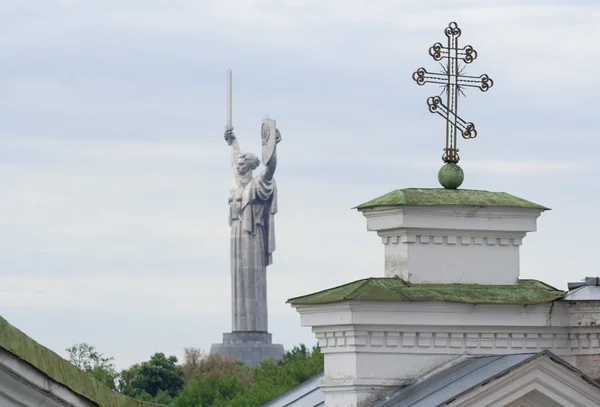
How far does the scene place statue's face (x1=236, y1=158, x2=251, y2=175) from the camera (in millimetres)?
113688

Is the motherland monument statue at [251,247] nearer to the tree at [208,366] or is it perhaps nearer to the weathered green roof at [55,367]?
the tree at [208,366]

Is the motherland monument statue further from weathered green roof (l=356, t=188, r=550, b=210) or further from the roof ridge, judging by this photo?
the roof ridge

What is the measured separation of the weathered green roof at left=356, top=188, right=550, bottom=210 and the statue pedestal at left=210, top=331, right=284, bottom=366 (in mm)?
96146

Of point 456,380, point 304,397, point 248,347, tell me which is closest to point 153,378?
point 248,347

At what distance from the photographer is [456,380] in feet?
50.0

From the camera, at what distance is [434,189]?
55.1ft

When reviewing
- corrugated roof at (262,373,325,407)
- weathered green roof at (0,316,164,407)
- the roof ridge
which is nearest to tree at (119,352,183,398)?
corrugated roof at (262,373,325,407)

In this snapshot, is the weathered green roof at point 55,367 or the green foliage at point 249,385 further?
the green foliage at point 249,385

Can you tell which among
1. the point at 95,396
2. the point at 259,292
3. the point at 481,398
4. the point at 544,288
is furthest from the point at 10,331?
the point at 259,292

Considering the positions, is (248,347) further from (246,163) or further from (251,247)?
(246,163)

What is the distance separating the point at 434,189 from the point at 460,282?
2.96 feet

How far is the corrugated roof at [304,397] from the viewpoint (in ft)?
59.4

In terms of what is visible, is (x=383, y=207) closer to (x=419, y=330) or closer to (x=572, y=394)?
(x=419, y=330)

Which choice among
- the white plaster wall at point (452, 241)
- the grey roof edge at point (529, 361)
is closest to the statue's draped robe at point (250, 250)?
the white plaster wall at point (452, 241)
